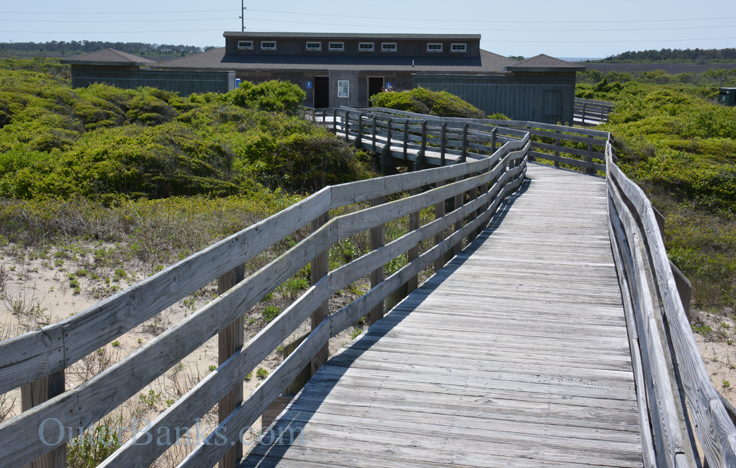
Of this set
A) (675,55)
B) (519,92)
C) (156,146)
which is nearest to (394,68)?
(519,92)

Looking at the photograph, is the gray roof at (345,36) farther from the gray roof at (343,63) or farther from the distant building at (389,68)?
the gray roof at (343,63)

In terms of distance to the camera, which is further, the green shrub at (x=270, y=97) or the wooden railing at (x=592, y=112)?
the wooden railing at (x=592, y=112)

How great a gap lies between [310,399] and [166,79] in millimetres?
37687

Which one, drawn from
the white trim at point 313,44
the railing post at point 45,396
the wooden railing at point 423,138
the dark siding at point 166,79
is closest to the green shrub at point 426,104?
the wooden railing at point 423,138

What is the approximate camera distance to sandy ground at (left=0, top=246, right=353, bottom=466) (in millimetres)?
6965

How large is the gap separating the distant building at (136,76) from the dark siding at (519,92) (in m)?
10.6

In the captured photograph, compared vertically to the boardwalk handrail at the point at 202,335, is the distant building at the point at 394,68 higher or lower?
higher

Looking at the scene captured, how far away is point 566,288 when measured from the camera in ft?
27.7

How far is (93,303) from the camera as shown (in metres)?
9.13

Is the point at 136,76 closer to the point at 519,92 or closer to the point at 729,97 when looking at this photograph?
the point at 519,92

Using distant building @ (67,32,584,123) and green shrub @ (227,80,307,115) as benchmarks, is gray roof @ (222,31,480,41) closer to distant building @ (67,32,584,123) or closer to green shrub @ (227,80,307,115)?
distant building @ (67,32,584,123)

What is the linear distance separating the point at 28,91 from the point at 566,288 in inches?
1032

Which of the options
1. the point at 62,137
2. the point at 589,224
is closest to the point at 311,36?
the point at 62,137

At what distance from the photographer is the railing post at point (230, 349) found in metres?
3.92
